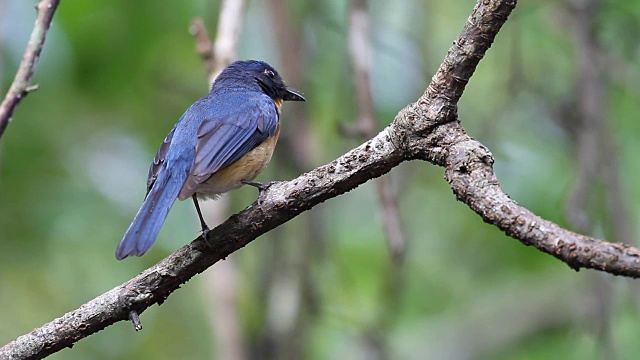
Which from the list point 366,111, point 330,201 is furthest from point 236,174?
point 330,201

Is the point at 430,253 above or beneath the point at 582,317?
above

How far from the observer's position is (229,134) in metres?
3.89

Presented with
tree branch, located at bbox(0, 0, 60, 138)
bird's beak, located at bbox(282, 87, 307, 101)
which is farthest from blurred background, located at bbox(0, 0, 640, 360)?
tree branch, located at bbox(0, 0, 60, 138)

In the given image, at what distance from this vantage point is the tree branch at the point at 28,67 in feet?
10.6

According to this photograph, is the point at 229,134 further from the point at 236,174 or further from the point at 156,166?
the point at 156,166

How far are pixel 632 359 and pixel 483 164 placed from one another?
12.9 feet

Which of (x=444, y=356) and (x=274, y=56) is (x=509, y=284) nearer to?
(x=444, y=356)

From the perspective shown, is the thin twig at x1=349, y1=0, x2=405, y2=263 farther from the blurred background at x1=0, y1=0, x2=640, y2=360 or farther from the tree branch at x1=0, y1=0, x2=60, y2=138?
the tree branch at x1=0, y1=0, x2=60, y2=138

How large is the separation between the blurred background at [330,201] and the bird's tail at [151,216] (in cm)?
146

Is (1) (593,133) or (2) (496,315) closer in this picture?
(1) (593,133)

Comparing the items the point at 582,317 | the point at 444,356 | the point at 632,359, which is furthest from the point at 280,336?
the point at 632,359

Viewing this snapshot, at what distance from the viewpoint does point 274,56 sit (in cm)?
630

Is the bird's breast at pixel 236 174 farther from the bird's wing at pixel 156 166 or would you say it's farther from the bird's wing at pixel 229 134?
the bird's wing at pixel 156 166

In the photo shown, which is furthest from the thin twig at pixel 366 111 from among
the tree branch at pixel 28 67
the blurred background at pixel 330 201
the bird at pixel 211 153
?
the tree branch at pixel 28 67
